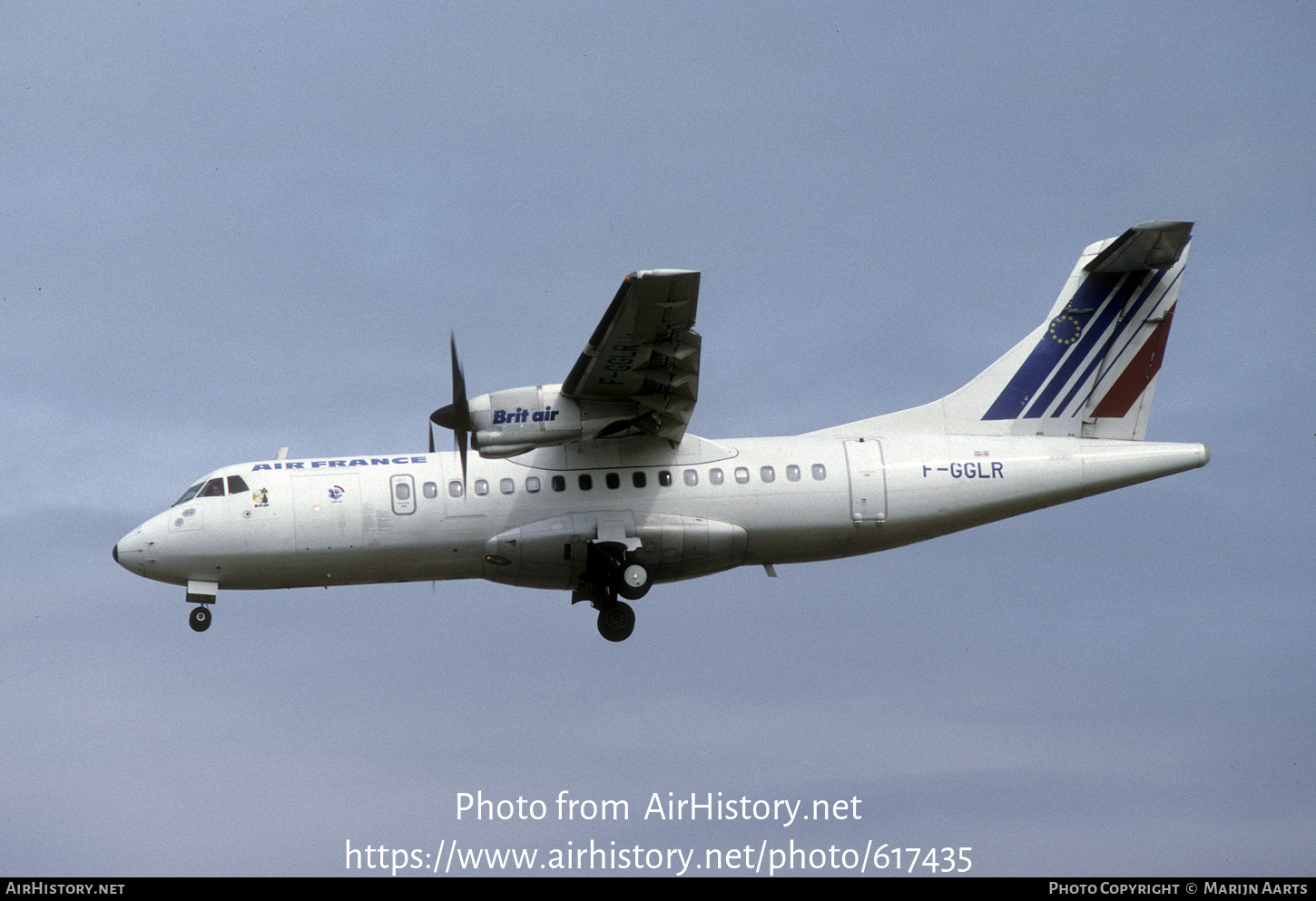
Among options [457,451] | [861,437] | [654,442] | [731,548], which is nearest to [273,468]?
[457,451]

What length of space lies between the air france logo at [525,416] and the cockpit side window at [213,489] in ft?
18.4

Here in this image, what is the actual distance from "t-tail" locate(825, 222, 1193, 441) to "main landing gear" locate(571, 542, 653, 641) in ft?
15.9

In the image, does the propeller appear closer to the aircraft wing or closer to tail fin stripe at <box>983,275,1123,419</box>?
the aircraft wing

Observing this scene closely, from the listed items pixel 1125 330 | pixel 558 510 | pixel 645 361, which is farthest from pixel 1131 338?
pixel 558 510

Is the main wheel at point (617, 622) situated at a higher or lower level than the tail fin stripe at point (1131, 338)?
lower

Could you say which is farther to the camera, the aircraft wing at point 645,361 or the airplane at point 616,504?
the airplane at point 616,504

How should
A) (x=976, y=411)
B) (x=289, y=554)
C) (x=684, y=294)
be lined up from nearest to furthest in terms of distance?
(x=684, y=294), (x=289, y=554), (x=976, y=411)

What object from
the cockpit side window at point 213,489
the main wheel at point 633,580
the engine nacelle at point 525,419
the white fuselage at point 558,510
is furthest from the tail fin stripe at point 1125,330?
the cockpit side window at point 213,489

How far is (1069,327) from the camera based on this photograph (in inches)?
993

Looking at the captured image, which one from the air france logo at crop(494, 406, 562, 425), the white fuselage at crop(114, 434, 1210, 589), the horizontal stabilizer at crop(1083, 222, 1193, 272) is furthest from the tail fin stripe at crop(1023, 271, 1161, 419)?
the air france logo at crop(494, 406, 562, 425)

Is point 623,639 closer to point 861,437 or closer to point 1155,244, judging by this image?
point 861,437

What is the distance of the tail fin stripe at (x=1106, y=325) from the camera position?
82.1 feet

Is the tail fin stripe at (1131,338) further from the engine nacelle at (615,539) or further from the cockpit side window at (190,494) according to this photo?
the cockpit side window at (190,494)

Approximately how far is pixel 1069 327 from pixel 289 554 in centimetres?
1476
